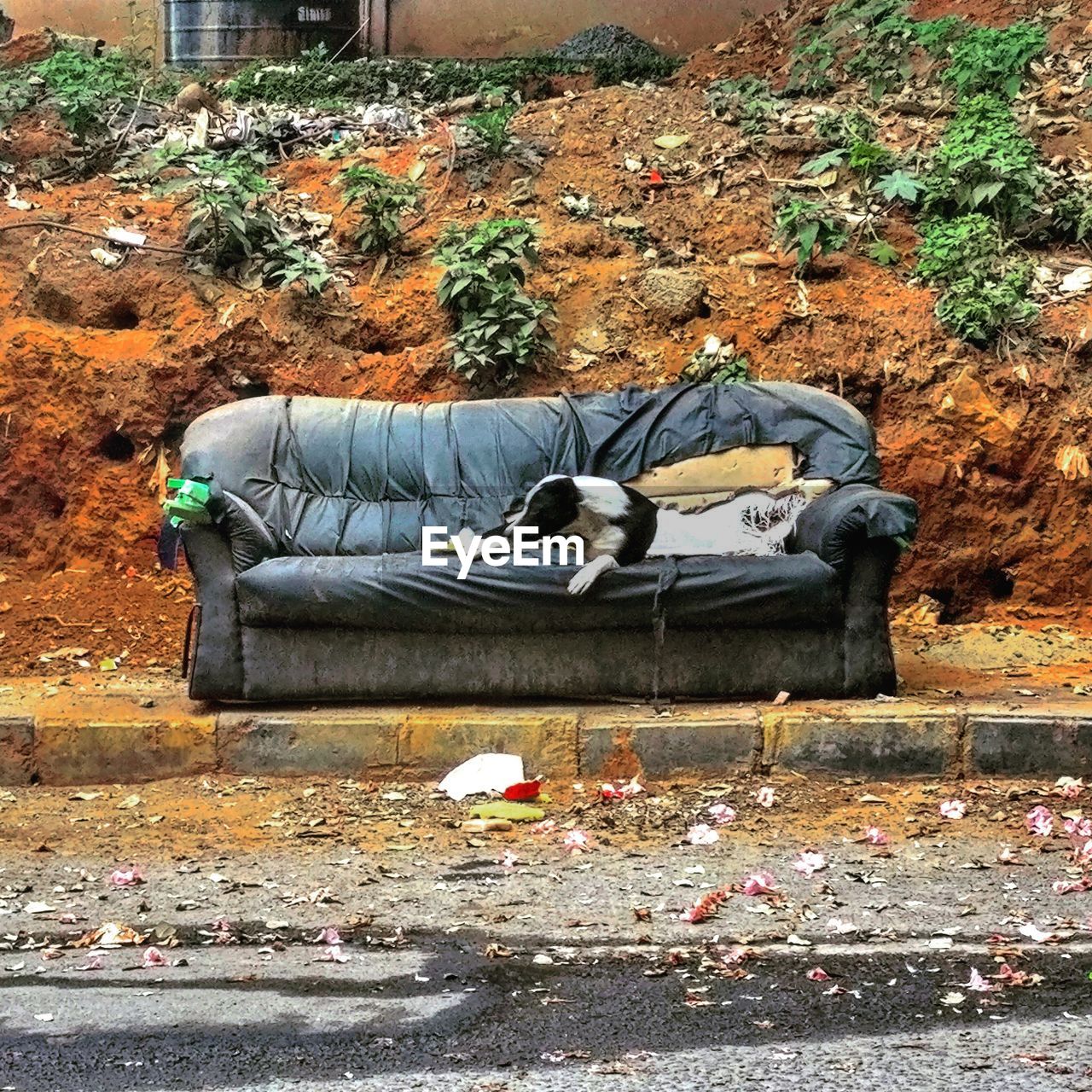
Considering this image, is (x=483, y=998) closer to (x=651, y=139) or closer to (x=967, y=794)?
(x=967, y=794)

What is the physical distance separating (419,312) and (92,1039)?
5460 mm

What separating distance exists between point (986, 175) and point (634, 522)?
363cm

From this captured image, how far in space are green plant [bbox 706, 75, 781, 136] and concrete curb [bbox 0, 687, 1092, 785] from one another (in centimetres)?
466

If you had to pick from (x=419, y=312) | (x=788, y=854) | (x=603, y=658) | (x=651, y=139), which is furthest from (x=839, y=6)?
(x=788, y=854)

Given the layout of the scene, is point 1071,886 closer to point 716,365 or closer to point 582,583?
point 582,583

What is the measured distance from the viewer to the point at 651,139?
9727 mm

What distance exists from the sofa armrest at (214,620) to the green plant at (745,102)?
4.82m

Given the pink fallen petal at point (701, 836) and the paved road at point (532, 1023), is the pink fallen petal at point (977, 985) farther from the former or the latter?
the pink fallen petal at point (701, 836)

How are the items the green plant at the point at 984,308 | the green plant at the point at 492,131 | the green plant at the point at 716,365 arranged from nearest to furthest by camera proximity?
the green plant at the point at 716,365 → the green plant at the point at 984,308 → the green plant at the point at 492,131

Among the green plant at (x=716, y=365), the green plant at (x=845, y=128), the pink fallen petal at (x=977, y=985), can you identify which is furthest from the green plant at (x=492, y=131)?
the pink fallen petal at (x=977, y=985)

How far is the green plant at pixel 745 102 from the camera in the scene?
9.80 metres

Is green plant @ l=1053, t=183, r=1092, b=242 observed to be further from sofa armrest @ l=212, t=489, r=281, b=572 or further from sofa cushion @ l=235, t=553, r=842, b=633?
sofa armrest @ l=212, t=489, r=281, b=572

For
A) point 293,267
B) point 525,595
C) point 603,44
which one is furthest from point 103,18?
point 525,595

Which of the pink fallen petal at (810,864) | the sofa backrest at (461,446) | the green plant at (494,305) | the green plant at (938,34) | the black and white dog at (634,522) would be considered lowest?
the pink fallen petal at (810,864)
